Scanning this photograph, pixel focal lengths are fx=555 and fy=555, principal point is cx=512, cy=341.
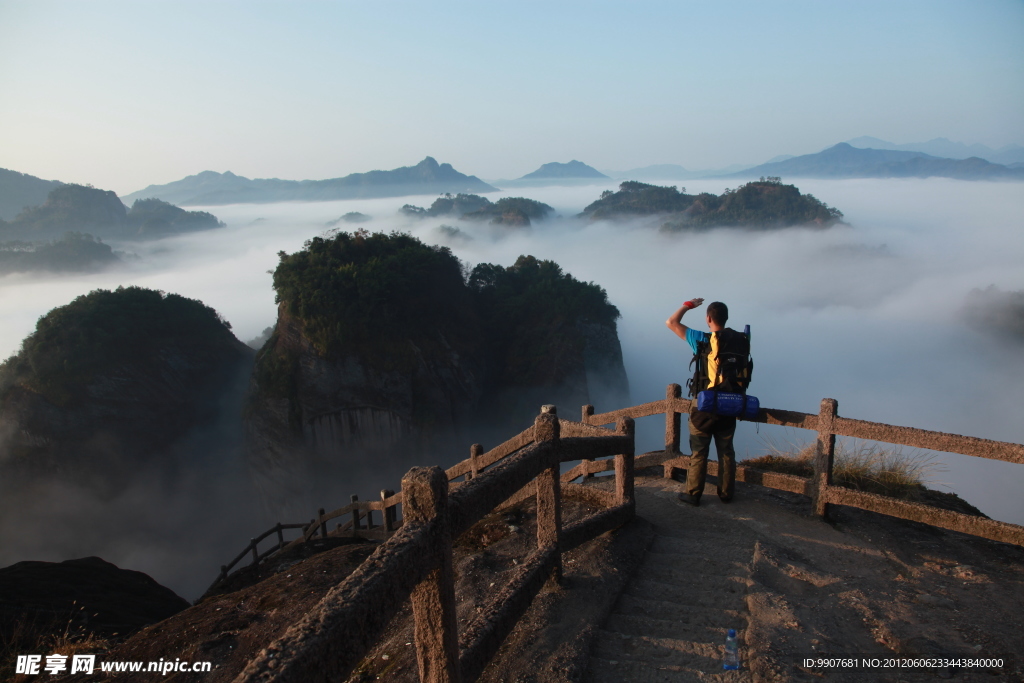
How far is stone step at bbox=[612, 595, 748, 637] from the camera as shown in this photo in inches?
141

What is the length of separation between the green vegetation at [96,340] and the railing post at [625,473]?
107ft

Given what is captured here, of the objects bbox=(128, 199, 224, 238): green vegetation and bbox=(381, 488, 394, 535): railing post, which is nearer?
bbox=(381, 488, 394, 535): railing post

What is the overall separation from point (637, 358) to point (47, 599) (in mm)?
71959

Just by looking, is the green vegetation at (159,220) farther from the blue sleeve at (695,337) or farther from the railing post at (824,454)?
the railing post at (824,454)

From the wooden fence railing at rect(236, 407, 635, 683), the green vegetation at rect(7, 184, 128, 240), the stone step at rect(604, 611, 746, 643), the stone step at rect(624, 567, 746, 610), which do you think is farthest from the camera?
the green vegetation at rect(7, 184, 128, 240)

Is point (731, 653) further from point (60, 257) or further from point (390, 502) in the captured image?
point (60, 257)

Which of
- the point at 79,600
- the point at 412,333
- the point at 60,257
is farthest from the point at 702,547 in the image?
the point at 60,257

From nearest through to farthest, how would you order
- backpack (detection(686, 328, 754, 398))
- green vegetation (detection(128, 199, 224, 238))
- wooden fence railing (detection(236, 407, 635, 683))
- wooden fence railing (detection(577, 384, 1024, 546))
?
wooden fence railing (detection(236, 407, 635, 683)), wooden fence railing (detection(577, 384, 1024, 546)), backpack (detection(686, 328, 754, 398)), green vegetation (detection(128, 199, 224, 238))

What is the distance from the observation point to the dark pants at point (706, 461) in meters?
5.33

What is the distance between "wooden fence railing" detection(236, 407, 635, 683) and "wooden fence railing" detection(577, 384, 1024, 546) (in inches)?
93.7

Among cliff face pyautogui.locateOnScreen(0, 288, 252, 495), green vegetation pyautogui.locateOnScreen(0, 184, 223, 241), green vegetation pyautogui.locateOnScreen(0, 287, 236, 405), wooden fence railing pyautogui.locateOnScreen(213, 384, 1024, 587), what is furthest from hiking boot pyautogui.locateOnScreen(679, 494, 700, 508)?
green vegetation pyautogui.locateOnScreen(0, 184, 223, 241)

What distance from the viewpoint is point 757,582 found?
4004 mm

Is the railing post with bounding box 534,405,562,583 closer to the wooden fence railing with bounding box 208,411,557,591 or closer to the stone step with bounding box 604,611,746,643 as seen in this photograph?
the stone step with bounding box 604,611,746,643

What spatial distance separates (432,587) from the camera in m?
2.37
